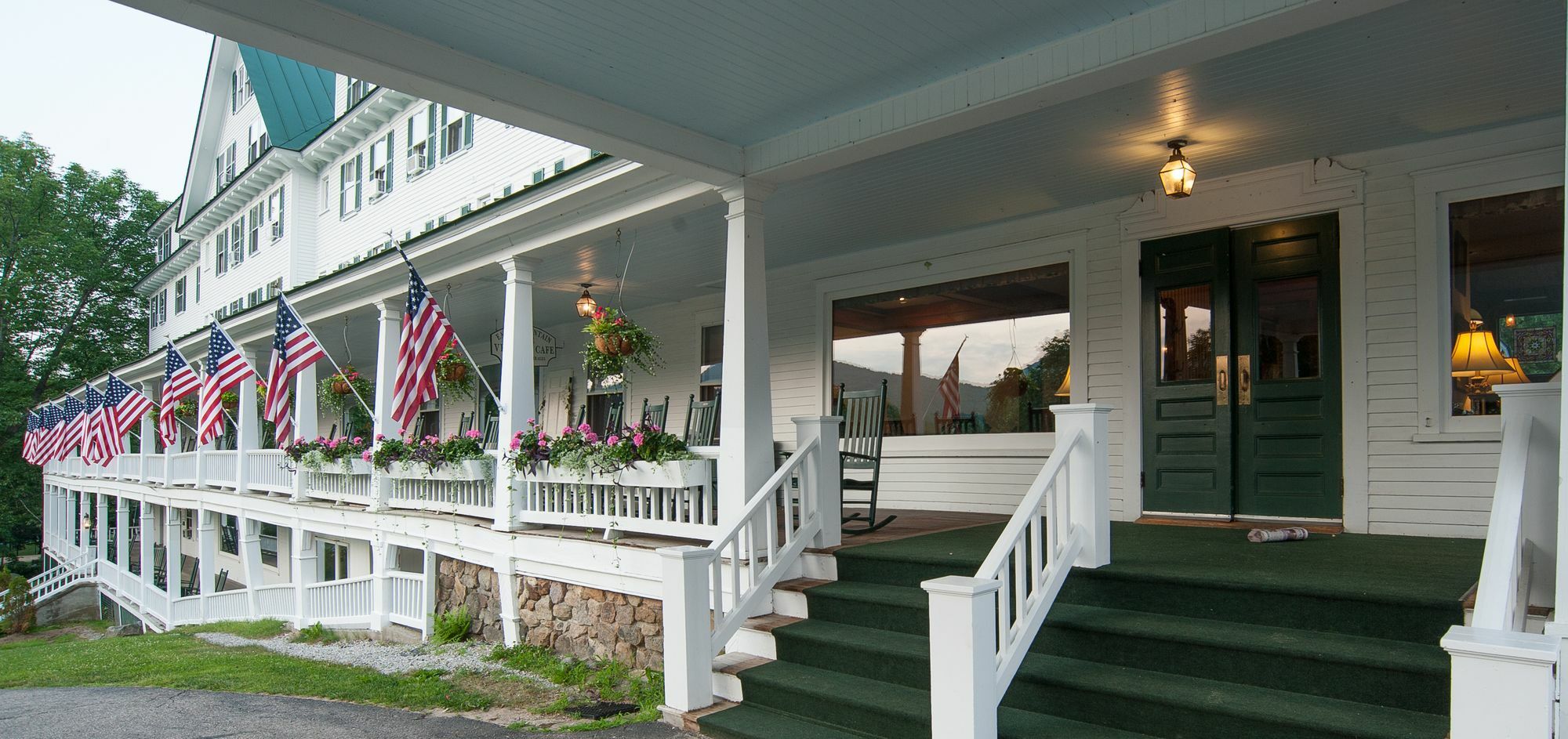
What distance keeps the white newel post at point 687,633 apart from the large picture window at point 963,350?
3.67m

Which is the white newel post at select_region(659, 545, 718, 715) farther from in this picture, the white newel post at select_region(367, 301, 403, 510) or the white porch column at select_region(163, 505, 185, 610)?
the white porch column at select_region(163, 505, 185, 610)

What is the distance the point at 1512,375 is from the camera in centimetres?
528

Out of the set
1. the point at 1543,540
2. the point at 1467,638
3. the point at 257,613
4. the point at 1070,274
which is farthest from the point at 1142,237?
the point at 257,613

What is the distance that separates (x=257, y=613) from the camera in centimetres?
1322

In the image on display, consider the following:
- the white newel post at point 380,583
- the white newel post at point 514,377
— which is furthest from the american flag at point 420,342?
the white newel post at point 380,583

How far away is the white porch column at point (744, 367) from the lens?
18.1ft

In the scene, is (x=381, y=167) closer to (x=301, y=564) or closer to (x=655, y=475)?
(x=301, y=564)

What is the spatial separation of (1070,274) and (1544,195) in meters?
2.83

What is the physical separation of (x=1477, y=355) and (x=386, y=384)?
30.2 ft

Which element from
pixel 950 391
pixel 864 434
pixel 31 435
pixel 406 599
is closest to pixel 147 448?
pixel 31 435

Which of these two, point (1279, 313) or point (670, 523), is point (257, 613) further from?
point (1279, 313)

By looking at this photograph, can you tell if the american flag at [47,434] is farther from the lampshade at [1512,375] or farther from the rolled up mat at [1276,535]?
the lampshade at [1512,375]

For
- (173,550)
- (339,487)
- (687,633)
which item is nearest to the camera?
(687,633)

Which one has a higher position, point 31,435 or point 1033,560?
point 1033,560
